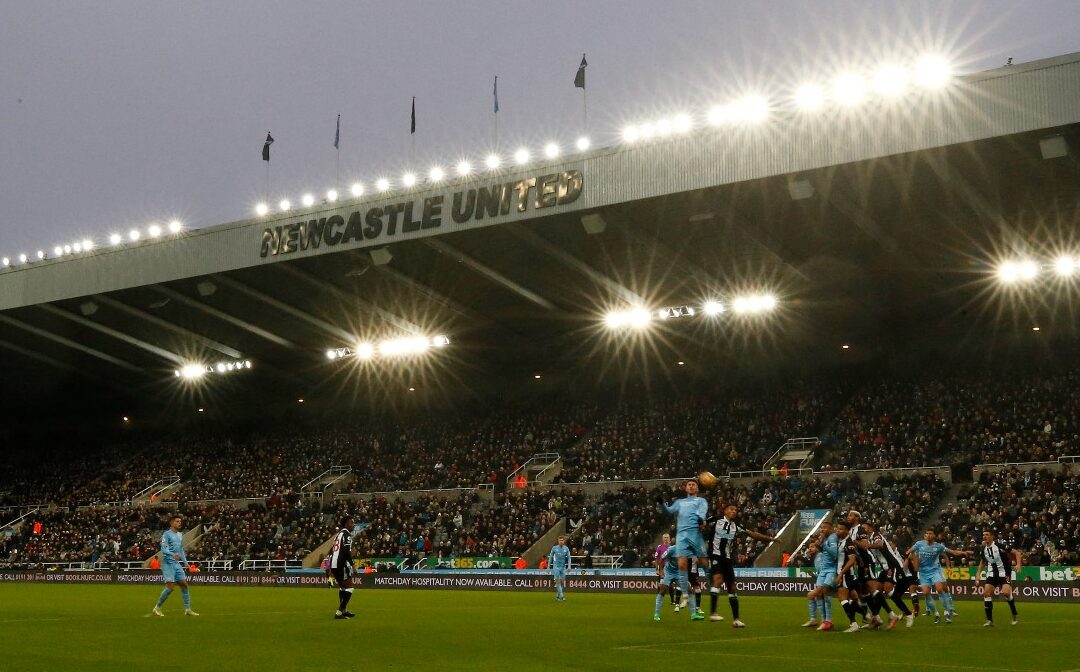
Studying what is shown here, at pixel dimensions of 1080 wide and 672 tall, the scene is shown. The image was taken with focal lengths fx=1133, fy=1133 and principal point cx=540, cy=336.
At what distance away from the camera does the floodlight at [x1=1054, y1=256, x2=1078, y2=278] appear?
40062mm

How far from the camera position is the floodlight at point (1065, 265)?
40062mm

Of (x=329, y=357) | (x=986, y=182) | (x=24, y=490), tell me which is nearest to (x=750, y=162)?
(x=986, y=182)

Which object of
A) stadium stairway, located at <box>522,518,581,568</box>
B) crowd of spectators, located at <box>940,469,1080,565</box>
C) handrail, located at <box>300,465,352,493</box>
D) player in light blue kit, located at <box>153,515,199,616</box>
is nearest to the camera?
player in light blue kit, located at <box>153,515,199,616</box>

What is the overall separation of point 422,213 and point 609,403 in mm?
20527

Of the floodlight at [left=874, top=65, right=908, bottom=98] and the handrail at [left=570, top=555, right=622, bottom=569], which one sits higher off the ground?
the floodlight at [left=874, top=65, right=908, bottom=98]

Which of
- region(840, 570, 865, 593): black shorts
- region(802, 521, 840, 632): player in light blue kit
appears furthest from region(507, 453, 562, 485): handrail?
region(840, 570, 865, 593): black shorts

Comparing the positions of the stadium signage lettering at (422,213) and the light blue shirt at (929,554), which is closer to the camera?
the light blue shirt at (929,554)

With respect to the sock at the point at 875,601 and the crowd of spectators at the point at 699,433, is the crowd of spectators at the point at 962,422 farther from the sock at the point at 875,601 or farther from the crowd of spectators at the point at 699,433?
the sock at the point at 875,601

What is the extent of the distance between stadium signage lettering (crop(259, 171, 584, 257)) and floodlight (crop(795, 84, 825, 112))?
755cm

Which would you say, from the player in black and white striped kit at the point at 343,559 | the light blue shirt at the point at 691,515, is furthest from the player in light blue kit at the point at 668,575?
the player in black and white striped kit at the point at 343,559

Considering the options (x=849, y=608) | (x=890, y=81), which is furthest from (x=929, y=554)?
(x=890, y=81)

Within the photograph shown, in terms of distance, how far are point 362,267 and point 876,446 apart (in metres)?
21.7

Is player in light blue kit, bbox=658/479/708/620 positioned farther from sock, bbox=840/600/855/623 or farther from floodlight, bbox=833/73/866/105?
floodlight, bbox=833/73/866/105

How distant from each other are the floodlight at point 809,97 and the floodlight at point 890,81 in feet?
5.34
